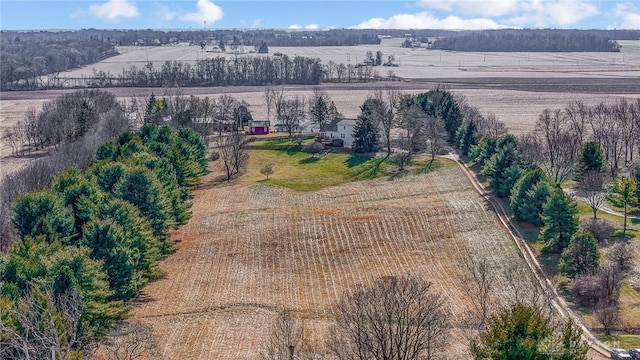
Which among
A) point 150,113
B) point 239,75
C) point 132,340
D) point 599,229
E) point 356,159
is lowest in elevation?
point 599,229

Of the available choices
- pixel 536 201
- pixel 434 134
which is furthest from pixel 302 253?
pixel 434 134

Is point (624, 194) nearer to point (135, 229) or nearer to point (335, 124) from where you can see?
point (135, 229)

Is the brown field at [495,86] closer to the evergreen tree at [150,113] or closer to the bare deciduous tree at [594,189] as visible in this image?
the evergreen tree at [150,113]

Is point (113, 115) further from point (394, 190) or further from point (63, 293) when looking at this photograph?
point (63, 293)

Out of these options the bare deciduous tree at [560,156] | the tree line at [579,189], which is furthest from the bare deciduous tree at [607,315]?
the bare deciduous tree at [560,156]

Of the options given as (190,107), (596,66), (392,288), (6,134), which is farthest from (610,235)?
(596,66)

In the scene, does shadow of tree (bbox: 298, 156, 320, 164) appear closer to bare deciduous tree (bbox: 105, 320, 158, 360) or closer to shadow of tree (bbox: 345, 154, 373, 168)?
shadow of tree (bbox: 345, 154, 373, 168)
